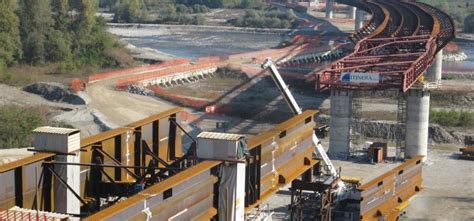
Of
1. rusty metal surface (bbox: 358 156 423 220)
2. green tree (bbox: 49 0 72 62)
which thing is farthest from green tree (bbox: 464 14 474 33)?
rusty metal surface (bbox: 358 156 423 220)

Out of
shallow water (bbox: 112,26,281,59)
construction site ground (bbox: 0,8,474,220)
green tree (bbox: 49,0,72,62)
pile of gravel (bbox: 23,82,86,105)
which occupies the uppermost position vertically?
green tree (bbox: 49,0,72,62)

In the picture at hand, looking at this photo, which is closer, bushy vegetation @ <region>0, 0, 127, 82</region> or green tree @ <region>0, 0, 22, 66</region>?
green tree @ <region>0, 0, 22, 66</region>

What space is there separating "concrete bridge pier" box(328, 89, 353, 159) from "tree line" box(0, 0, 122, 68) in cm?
4233

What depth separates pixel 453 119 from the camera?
6575 cm

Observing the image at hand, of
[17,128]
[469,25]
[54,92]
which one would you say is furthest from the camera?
[469,25]

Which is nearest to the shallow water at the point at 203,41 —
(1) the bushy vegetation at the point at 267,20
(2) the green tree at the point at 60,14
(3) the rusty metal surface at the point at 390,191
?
(1) the bushy vegetation at the point at 267,20

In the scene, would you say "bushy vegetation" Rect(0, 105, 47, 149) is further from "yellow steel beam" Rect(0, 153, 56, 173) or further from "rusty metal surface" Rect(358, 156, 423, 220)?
"yellow steel beam" Rect(0, 153, 56, 173)

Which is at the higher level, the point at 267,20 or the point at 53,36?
the point at 267,20

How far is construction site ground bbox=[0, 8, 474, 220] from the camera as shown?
40.2 meters

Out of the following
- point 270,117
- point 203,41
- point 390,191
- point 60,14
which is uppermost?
point 60,14

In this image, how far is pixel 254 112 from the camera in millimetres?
68938

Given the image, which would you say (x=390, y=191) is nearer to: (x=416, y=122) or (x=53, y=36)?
(x=416, y=122)

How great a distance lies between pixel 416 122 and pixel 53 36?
52865 millimetres

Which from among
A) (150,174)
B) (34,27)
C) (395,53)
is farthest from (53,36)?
(150,174)
